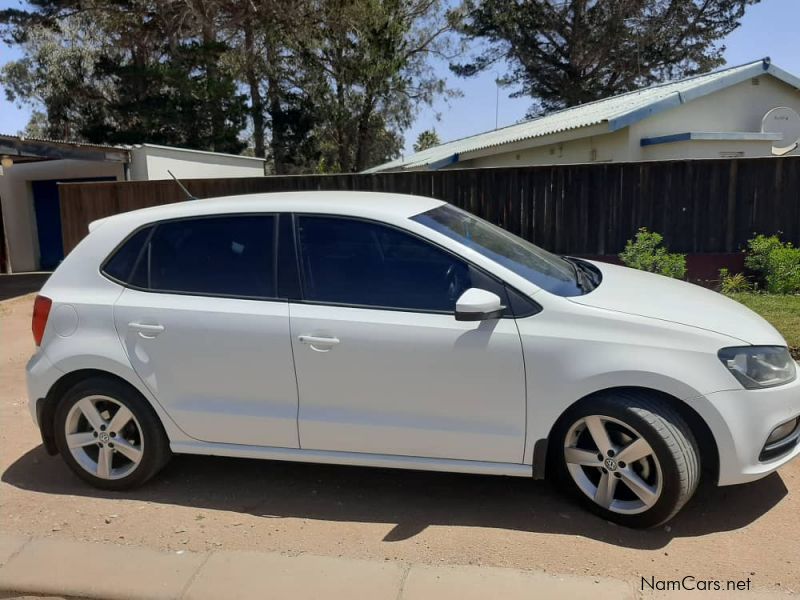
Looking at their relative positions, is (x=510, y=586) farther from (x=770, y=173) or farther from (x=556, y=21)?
(x=556, y=21)

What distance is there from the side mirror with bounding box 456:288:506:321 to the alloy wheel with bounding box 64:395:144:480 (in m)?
1.99

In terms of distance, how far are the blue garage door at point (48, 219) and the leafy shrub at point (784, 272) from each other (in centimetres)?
1538

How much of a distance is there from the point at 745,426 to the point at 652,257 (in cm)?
573

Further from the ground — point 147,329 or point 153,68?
point 153,68

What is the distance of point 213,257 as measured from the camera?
12.4ft

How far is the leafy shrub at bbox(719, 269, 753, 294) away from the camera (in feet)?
28.3

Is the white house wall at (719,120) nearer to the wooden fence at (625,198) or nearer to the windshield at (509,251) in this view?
the wooden fence at (625,198)

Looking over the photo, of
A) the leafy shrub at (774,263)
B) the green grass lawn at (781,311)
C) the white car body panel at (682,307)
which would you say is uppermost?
the white car body panel at (682,307)

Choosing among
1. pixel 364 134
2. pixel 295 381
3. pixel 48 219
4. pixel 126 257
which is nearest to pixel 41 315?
pixel 126 257

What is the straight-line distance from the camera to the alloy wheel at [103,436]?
379 cm

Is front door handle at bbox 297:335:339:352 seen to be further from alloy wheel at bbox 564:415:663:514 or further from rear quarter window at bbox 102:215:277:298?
alloy wheel at bbox 564:415:663:514

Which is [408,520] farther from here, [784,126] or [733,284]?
[784,126]

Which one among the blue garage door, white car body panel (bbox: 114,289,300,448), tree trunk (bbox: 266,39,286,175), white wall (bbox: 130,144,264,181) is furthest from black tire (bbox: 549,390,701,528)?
tree trunk (bbox: 266,39,286,175)

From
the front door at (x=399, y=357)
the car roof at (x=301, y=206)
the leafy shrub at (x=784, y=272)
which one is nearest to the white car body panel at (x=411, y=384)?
the front door at (x=399, y=357)
